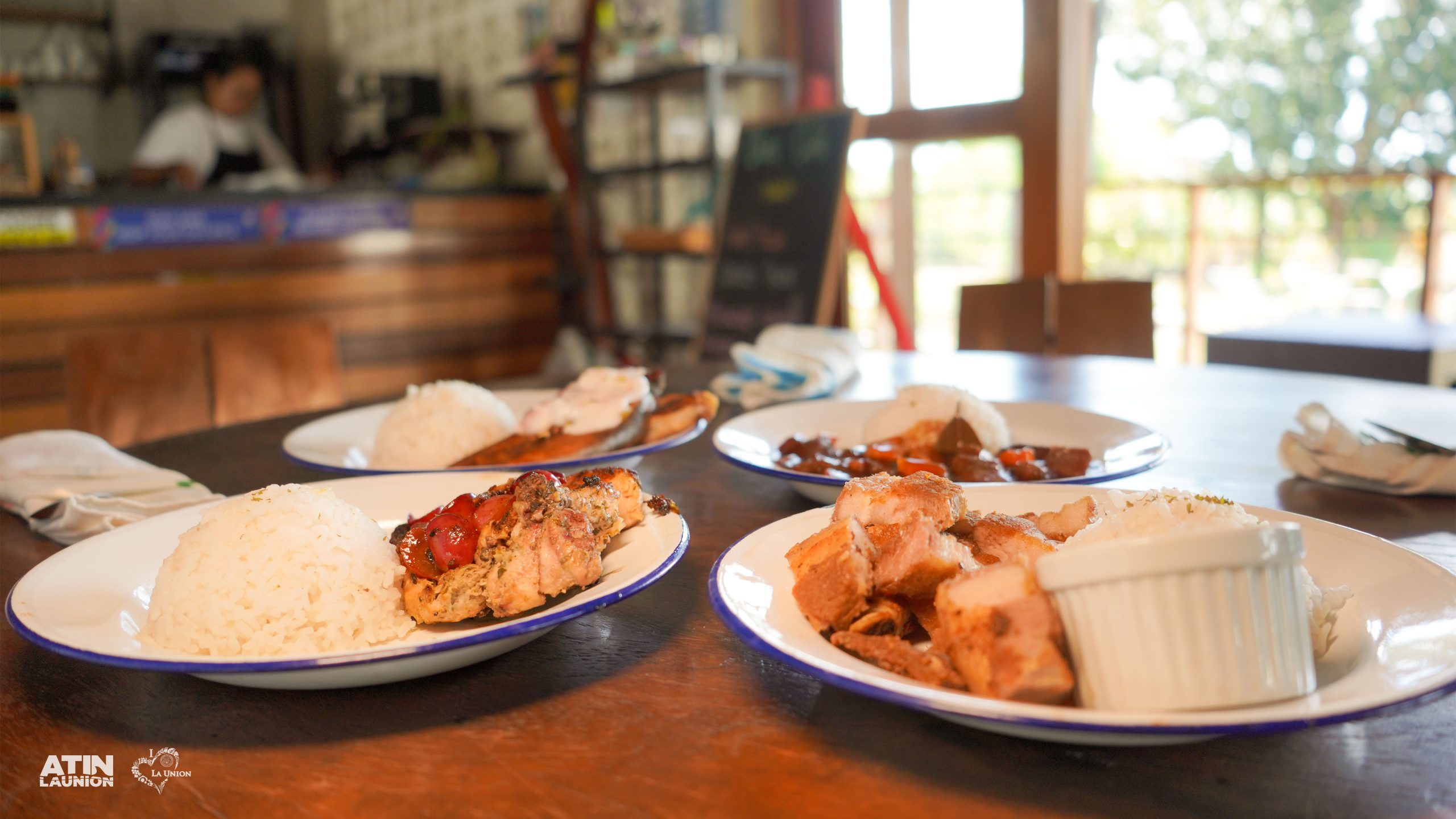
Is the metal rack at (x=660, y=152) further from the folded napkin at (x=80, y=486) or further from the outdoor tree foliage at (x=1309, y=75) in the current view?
the folded napkin at (x=80, y=486)

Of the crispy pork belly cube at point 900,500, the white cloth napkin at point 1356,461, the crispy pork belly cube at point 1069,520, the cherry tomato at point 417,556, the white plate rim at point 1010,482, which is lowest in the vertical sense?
the white cloth napkin at point 1356,461

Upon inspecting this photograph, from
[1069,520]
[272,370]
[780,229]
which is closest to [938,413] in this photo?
[1069,520]

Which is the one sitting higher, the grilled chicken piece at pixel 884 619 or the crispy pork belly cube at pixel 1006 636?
the crispy pork belly cube at pixel 1006 636

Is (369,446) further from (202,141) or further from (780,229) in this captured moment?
(202,141)

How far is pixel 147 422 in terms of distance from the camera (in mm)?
2523

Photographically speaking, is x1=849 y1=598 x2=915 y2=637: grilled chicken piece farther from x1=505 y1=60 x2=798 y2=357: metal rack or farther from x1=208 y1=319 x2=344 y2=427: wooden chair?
x1=505 y1=60 x2=798 y2=357: metal rack

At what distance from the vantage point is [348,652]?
0.69 m

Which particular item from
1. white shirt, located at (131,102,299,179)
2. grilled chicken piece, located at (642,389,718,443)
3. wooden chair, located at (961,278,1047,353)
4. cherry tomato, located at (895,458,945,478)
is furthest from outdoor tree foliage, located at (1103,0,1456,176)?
white shirt, located at (131,102,299,179)

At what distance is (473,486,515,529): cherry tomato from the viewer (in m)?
0.85

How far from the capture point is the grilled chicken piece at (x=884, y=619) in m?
0.70

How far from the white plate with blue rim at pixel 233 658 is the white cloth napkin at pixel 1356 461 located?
89 centimetres

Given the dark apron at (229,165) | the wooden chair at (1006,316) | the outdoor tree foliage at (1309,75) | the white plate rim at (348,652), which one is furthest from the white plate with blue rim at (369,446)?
the dark apron at (229,165)

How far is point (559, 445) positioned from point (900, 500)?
65cm

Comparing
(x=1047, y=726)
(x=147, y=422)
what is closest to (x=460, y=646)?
(x=1047, y=726)
